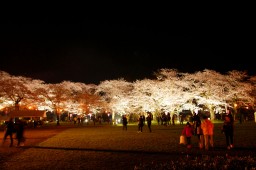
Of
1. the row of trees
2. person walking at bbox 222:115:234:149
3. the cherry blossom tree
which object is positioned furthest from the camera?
the cherry blossom tree

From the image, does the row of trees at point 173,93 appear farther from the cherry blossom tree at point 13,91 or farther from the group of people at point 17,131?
the group of people at point 17,131

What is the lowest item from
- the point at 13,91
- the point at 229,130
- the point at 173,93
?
the point at 229,130

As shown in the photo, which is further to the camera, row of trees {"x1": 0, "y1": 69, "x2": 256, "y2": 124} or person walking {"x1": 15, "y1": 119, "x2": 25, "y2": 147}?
row of trees {"x1": 0, "y1": 69, "x2": 256, "y2": 124}

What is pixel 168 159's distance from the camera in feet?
37.6

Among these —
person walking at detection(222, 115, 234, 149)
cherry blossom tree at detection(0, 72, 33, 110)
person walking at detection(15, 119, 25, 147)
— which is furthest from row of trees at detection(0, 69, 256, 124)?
person walking at detection(222, 115, 234, 149)

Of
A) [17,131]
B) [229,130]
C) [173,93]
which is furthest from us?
[173,93]

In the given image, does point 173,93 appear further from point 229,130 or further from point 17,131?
point 229,130

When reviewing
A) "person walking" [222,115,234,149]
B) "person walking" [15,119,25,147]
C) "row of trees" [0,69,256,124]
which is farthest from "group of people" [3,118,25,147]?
"row of trees" [0,69,256,124]

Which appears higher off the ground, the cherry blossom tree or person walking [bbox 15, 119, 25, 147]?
the cherry blossom tree

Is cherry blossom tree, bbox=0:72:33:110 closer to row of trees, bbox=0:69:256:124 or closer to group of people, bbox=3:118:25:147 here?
row of trees, bbox=0:69:256:124

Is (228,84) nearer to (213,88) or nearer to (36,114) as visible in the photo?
(213,88)

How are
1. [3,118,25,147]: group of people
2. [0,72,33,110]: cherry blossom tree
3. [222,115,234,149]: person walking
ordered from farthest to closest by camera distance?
[0,72,33,110]: cherry blossom tree
[3,118,25,147]: group of people
[222,115,234,149]: person walking

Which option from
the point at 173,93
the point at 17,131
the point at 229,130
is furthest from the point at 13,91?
the point at 229,130

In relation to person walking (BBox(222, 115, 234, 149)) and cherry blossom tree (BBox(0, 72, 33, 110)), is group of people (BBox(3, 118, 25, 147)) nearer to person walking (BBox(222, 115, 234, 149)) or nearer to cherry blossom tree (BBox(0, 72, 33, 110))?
person walking (BBox(222, 115, 234, 149))
